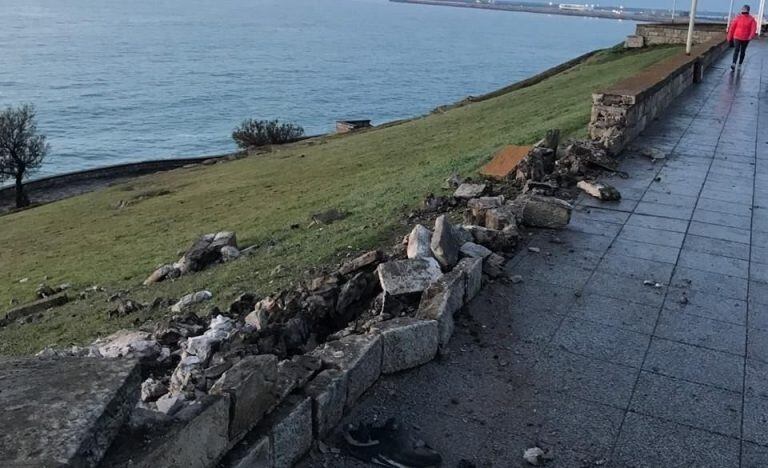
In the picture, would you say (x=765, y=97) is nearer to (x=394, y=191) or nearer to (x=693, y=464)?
(x=394, y=191)

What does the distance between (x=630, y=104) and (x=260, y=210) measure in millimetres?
9365

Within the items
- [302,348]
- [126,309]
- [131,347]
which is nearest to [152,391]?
[302,348]

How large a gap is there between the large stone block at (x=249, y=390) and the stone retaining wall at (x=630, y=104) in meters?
8.05

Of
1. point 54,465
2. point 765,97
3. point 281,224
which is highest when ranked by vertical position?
point 54,465

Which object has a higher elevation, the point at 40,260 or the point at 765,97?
the point at 765,97

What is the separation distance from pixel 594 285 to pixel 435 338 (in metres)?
2.00

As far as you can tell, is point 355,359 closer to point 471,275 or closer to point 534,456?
point 534,456

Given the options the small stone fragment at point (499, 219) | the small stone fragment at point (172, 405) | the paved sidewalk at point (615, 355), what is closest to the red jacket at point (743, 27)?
the paved sidewalk at point (615, 355)

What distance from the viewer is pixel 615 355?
16.8 feet

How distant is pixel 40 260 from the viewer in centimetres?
1741

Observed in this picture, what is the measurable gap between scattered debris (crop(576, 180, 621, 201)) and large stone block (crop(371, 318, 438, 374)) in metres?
4.42

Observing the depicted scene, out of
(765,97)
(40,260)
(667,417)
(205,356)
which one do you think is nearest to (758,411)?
(667,417)

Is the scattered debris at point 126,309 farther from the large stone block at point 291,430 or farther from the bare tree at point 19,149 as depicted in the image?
the bare tree at point 19,149

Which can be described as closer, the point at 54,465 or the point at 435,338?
the point at 54,465
